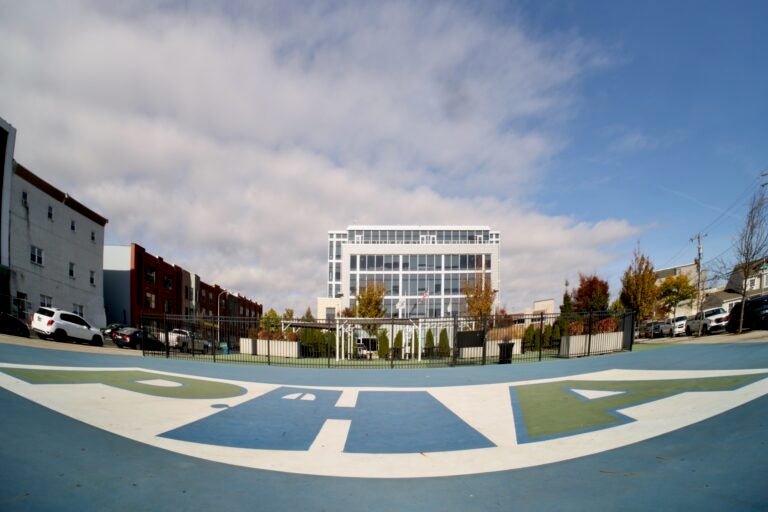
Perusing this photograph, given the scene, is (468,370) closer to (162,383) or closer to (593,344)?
(593,344)

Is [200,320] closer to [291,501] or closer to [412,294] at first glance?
[291,501]

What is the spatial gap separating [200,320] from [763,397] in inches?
764

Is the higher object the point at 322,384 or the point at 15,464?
the point at 15,464

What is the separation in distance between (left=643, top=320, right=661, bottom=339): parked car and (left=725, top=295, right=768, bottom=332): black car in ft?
42.6

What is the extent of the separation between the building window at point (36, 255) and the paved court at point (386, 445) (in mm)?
28882

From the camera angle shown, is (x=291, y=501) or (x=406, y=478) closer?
(x=291, y=501)

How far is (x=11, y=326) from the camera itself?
19.7 m

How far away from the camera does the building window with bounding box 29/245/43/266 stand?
102 feet

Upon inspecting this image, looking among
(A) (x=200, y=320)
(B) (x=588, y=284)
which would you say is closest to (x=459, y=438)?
(A) (x=200, y=320)

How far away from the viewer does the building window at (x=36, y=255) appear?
31.1 metres

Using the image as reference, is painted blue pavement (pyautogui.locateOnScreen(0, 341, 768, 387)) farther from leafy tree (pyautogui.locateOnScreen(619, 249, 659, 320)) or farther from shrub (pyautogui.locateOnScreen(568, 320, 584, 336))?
leafy tree (pyautogui.locateOnScreen(619, 249, 659, 320))

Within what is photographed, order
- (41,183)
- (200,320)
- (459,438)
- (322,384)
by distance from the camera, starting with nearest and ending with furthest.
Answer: (459,438) → (322,384) → (200,320) → (41,183)

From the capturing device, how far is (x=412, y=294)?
63219 mm

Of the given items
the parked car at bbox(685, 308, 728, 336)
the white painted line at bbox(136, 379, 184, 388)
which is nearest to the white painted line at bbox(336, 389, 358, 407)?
the white painted line at bbox(136, 379, 184, 388)
